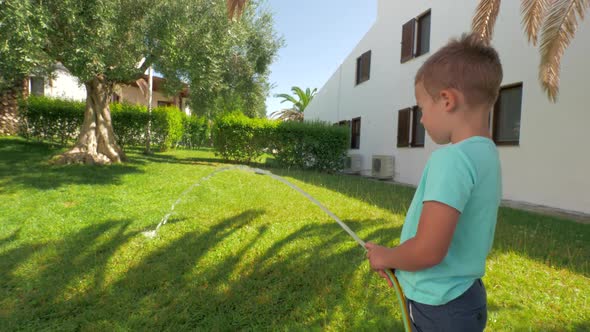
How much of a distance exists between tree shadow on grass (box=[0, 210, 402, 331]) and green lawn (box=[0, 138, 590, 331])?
13mm

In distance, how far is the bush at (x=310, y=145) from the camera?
13.0 m

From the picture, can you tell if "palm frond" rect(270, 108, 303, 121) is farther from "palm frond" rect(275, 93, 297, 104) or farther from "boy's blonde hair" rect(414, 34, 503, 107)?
"boy's blonde hair" rect(414, 34, 503, 107)

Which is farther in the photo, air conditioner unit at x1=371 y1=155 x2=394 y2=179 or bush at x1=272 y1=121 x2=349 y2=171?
air conditioner unit at x1=371 y1=155 x2=394 y2=179

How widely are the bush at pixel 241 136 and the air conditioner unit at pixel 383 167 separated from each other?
4380 mm

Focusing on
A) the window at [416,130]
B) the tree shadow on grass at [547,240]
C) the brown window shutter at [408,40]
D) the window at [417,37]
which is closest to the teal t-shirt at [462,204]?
the tree shadow on grass at [547,240]

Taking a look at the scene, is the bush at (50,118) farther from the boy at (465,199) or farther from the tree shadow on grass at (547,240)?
the boy at (465,199)

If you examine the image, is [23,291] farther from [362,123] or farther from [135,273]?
[362,123]

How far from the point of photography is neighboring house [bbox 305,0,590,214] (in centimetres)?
699

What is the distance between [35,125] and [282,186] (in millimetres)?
11724

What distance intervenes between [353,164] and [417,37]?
20.4 ft

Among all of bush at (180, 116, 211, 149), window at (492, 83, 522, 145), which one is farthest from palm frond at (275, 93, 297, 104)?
window at (492, 83, 522, 145)

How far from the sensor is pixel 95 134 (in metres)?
10.4

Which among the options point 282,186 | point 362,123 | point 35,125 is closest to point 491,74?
point 282,186

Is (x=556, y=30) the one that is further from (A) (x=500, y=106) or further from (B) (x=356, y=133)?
(B) (x=356, y=133)
